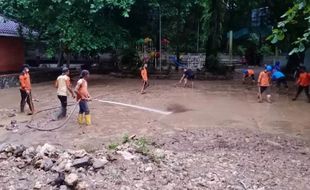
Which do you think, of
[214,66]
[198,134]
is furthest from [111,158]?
[214,66]

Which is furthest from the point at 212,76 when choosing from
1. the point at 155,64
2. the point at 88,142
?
the point at 88,142

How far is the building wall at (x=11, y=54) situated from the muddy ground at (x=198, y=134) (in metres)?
3.94

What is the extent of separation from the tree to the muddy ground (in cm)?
285

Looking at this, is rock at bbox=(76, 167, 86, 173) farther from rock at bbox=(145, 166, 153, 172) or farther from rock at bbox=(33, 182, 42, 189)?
rock at bbox=(145, 166, 153, 172)

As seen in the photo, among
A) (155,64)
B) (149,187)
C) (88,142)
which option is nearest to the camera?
(149,187)

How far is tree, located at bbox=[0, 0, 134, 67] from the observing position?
64.0 ft

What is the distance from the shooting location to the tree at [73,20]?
19.5 metres

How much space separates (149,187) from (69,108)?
8.06 metres

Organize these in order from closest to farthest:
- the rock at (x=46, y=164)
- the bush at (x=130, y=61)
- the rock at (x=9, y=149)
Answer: the rock at (x=46, y=164) → the rock at (x=9, y=149) → the bush at (x=130, y=61)

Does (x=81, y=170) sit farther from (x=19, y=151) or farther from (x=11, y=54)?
(x=11, y=54)

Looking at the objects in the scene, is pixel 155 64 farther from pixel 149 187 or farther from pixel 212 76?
pixel 149 187

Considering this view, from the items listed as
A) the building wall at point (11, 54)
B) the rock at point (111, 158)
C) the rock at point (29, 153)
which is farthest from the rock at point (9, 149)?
the building wall at point (11, 54)

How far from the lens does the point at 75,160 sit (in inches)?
312

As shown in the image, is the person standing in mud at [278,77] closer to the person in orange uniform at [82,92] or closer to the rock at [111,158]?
the person in orange uniform at [82,92]
